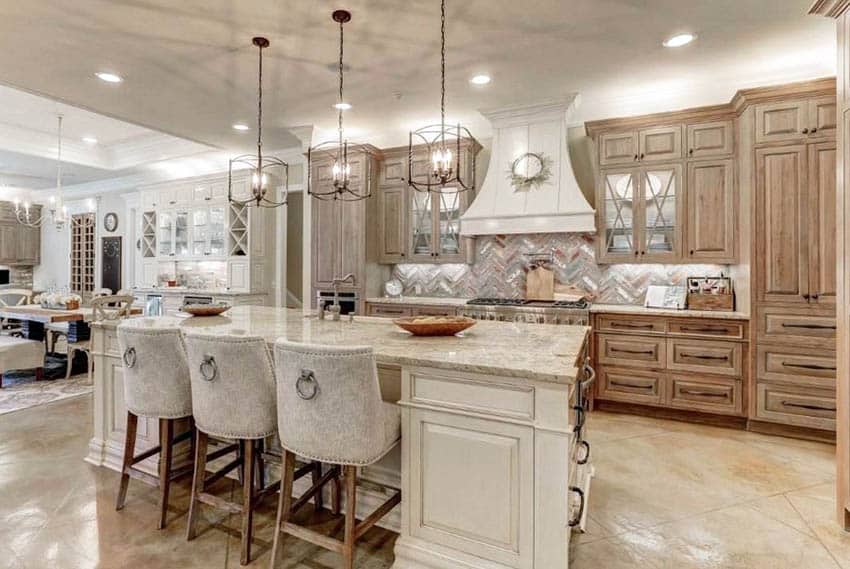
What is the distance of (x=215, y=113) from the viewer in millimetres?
4762

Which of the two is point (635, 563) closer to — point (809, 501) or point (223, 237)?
point (809, 501)

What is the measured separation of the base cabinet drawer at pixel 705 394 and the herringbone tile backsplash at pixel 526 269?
94cm

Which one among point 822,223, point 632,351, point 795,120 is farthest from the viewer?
point 632,351

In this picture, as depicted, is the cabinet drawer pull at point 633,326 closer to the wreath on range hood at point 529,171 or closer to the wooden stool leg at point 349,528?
the wreath on range hood at point 529,171

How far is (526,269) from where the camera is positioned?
4820 millimetres

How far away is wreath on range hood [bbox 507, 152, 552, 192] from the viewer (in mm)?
4375

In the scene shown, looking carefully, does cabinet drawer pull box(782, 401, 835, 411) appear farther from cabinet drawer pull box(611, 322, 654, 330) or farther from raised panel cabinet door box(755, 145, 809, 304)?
cabinet drawer pull box(611, 322, 654, 330)

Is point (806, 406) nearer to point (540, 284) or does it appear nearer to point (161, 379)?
point (540, 284)

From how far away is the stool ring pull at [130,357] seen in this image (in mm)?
2262

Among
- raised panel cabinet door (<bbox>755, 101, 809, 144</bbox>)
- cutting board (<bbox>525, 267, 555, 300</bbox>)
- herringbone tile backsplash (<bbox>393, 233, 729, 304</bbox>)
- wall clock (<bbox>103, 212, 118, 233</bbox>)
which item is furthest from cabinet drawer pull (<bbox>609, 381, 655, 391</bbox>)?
wall clock (<bbox>103, 212, 118, 233</bbox>)

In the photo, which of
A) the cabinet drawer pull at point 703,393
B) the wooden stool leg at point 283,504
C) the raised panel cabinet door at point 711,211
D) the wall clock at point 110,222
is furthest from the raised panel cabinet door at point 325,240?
the wall clock at point 110,222

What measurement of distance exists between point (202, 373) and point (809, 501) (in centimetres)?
333

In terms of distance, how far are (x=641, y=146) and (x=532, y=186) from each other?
1.03 meters

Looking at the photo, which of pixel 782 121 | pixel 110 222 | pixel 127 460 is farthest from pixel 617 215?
pixel 110 222
